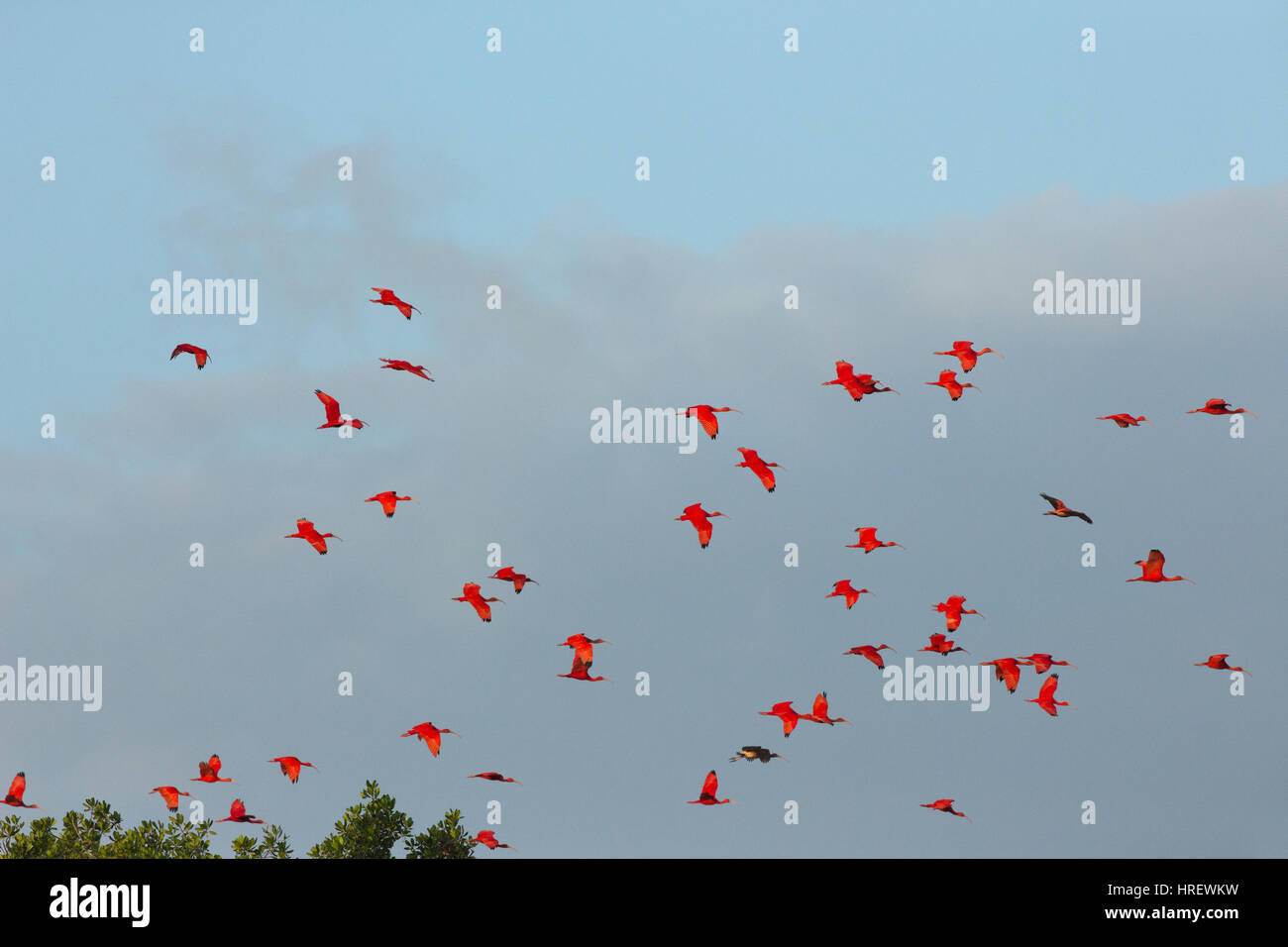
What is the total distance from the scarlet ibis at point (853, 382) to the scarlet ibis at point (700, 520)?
12.1ft

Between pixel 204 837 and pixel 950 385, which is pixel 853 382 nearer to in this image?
pixel 950 385

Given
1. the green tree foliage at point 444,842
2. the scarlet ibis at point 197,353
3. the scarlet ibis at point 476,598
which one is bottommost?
the green tree foliage at point 444,842

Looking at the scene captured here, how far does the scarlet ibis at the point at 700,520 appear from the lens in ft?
98.6

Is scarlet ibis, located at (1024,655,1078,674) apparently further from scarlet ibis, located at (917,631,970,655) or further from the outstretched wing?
the outstretched wing

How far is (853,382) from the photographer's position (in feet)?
99.0

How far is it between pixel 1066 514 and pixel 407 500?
14143 mm

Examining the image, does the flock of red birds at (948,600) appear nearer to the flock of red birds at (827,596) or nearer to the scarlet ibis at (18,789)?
the flock of red birds at (827,596)

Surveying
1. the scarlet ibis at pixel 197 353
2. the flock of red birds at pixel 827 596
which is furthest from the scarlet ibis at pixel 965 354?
the scarlet ibis at pixel 197 353

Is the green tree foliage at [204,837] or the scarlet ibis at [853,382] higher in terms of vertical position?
the scarlet ibis at [853,382]

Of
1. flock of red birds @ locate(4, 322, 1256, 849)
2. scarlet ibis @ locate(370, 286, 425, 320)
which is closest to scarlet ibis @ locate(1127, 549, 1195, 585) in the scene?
flock of red birds @ locate(4, 322, 1256, 849)

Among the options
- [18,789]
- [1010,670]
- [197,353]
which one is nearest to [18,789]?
[18,789]
